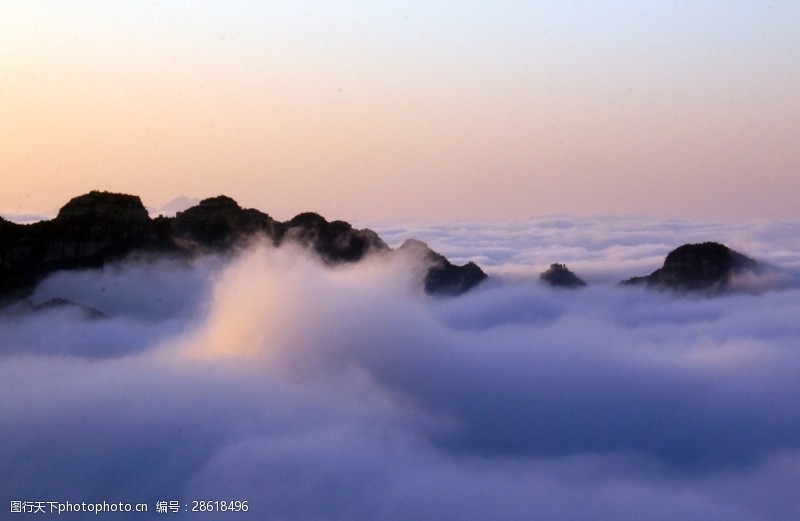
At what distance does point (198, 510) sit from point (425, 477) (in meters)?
36.4

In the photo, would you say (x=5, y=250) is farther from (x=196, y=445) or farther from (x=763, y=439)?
(x=763, y=439)

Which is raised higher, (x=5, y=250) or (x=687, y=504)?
(x=5, y=250)

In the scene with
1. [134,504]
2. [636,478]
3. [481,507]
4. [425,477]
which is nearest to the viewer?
[134,504]

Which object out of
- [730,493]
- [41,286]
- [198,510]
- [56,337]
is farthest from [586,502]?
[41,286]

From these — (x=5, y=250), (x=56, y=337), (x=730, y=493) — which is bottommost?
Answer: (x=730, y=493)

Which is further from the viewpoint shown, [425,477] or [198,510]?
[425,477]

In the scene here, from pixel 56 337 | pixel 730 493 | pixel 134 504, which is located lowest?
pixel 730 493

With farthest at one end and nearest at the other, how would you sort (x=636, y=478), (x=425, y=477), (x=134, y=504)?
(x=636, y=478)
(x=425, y=477)
(x=134, y=504)

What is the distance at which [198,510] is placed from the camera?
12875 cm

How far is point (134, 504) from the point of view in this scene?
12706 cm

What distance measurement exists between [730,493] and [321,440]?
6469 centimetres

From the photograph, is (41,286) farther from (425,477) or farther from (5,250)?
(425,477)

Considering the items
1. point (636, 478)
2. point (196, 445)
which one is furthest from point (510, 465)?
point (196, 445)

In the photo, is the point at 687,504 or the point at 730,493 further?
the point at 730,493
